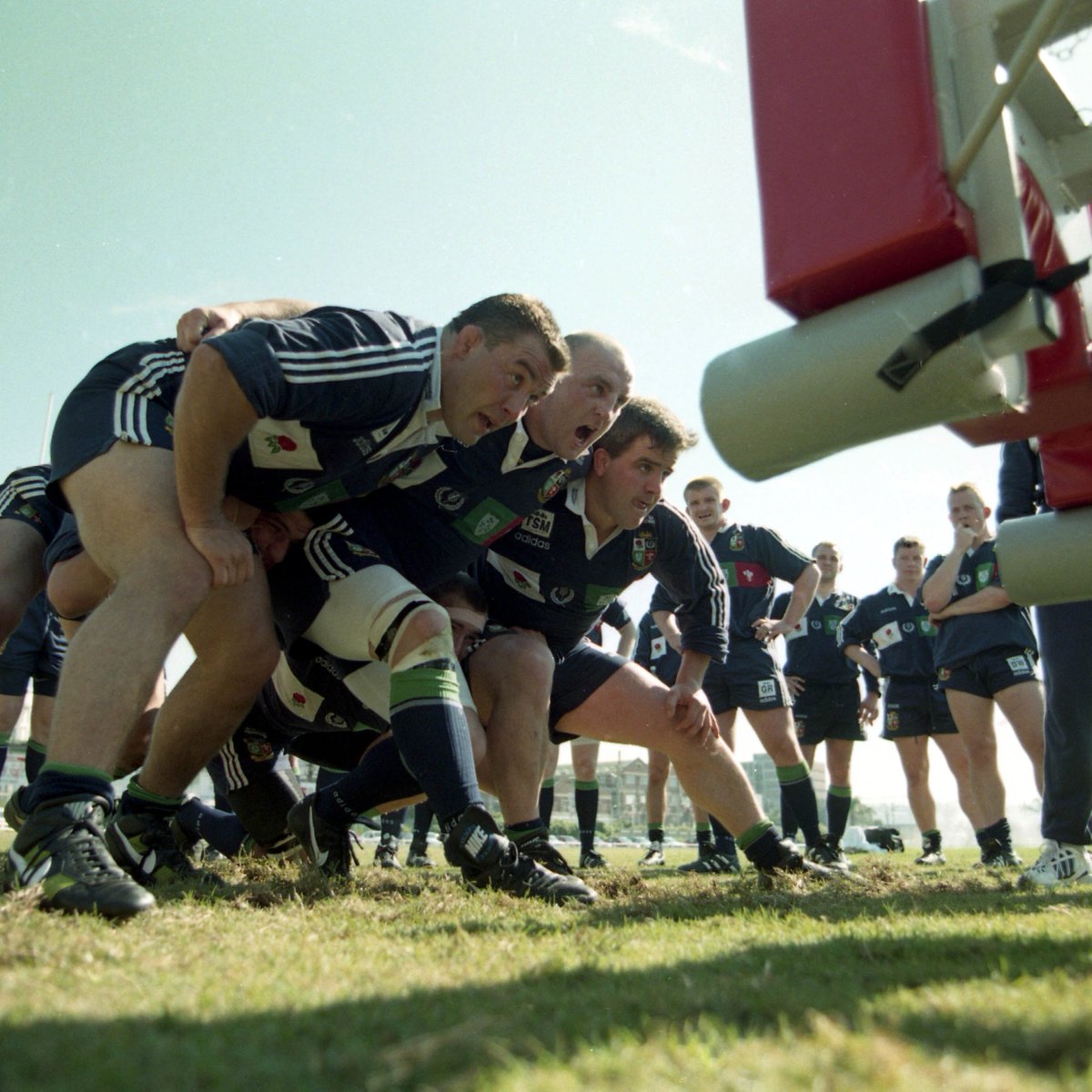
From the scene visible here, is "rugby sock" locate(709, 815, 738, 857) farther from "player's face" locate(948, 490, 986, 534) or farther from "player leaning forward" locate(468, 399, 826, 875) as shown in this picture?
"player leaning forward" locate(468, 399, 826, 875)

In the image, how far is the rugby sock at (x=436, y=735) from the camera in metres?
2.73

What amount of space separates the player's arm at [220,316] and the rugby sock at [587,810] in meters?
5.56

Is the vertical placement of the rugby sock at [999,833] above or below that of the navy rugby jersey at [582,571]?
below

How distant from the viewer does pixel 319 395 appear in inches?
98.1

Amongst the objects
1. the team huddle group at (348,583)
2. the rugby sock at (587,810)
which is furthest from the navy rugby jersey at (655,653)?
the team huddle group at (348,583)

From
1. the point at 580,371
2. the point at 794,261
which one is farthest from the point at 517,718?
the point at 794,261

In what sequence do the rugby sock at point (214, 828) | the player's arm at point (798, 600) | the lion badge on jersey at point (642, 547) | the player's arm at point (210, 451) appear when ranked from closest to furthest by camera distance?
the player's arm at point (210, 451)
the lion badge on jersey at point (642, 547)
the rugby sock at point (214, 828)
the player's arm at point (798, 600)

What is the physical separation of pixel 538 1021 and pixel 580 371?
2.77 m

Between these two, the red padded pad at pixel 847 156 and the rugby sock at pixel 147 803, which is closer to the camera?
the red padded pad at pixel 847 156

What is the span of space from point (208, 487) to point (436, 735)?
3.01ft

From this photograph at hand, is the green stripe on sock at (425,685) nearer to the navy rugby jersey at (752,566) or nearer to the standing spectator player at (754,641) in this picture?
the standing spectator player at (754,641)

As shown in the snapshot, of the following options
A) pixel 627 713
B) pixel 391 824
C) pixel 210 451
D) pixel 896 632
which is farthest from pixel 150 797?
pixel 896 632

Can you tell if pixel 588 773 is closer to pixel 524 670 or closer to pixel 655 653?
pixel 655 653

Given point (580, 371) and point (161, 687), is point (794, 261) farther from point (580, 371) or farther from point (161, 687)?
point (161, 687)
